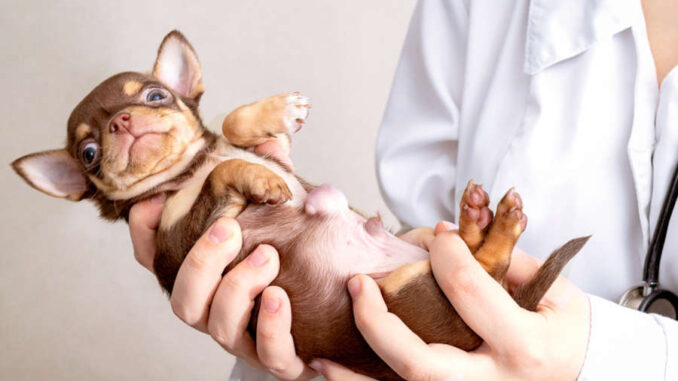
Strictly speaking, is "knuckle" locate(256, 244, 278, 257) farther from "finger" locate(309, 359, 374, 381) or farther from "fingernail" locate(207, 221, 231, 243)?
"finger" locate(309, 359, 374, 381)

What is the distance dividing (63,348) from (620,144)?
230cm

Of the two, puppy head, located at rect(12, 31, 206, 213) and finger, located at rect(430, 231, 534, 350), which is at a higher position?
puppy head, located at rect(12, 31, 206, 213)

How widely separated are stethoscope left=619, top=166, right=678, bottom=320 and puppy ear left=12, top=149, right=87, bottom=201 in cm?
114

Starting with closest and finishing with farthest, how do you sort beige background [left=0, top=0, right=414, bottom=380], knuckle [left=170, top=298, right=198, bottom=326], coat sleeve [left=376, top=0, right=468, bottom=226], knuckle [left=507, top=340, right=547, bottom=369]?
knuckle [left=507, top=340, right=547, bottom=369] < knuckle [left=170, top=298, right=198, bottom=326] < coat sleeve [left=376, top=0, right=468, bottom=226] < beige background [left=0, top=0, right=414, bottom=380]

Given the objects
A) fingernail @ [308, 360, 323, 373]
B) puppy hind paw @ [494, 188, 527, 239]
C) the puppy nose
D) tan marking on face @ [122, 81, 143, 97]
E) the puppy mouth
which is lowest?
fingernail @ [308, 360, 323, 373]

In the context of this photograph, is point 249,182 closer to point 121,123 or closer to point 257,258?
point 257,258

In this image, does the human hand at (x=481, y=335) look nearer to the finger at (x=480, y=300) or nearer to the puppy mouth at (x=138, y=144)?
the finger at (x=480, y=300)

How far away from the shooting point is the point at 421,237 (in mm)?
1268

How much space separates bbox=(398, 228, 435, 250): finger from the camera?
1.24m

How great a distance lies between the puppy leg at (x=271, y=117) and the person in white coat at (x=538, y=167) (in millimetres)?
273

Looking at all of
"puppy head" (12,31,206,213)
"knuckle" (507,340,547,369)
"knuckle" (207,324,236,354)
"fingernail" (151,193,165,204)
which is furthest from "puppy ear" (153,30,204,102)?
"knuckle" (507,340,547,369)

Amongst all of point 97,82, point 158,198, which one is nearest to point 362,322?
point 158,198

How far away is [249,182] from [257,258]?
0.13 metres

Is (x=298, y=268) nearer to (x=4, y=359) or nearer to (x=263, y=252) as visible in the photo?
(x=263, y=252)
